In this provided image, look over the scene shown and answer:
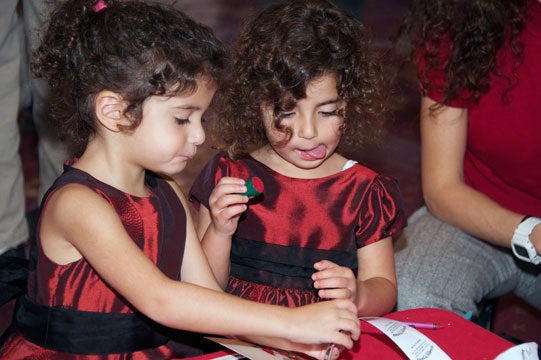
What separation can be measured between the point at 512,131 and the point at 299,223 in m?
0.55

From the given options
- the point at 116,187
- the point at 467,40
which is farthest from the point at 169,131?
the point at 467,40

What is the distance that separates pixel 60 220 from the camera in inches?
47.8

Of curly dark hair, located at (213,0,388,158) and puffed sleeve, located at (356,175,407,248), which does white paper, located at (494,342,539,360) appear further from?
curly dark hair, located at (213,0,388,158)

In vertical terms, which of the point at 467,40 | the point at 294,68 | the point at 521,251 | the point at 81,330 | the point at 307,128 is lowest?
the point at 81,330

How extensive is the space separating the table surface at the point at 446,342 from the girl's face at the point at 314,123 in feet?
1.09

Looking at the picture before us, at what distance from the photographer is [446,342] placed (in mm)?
1270

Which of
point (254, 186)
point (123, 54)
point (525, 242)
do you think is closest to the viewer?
point (123, 54)

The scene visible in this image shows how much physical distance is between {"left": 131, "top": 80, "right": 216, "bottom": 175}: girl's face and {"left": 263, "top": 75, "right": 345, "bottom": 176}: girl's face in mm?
191

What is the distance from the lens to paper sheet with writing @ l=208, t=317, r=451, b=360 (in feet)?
3.84

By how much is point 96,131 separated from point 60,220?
19 cm

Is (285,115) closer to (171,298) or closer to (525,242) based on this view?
(171,298)

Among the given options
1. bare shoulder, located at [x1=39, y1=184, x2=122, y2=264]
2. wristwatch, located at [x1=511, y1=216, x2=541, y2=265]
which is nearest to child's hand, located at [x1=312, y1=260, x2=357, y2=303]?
bare shoulder, located at [x1=39, y1=184, x2=122, y2=264]

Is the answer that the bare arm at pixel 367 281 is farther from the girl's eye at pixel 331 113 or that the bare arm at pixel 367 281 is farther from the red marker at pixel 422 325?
the girl's eye at pixel 331 113

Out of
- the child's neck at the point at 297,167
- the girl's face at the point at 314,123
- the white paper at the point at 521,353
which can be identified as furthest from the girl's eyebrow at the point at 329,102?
the white paper at the point at 521,353
